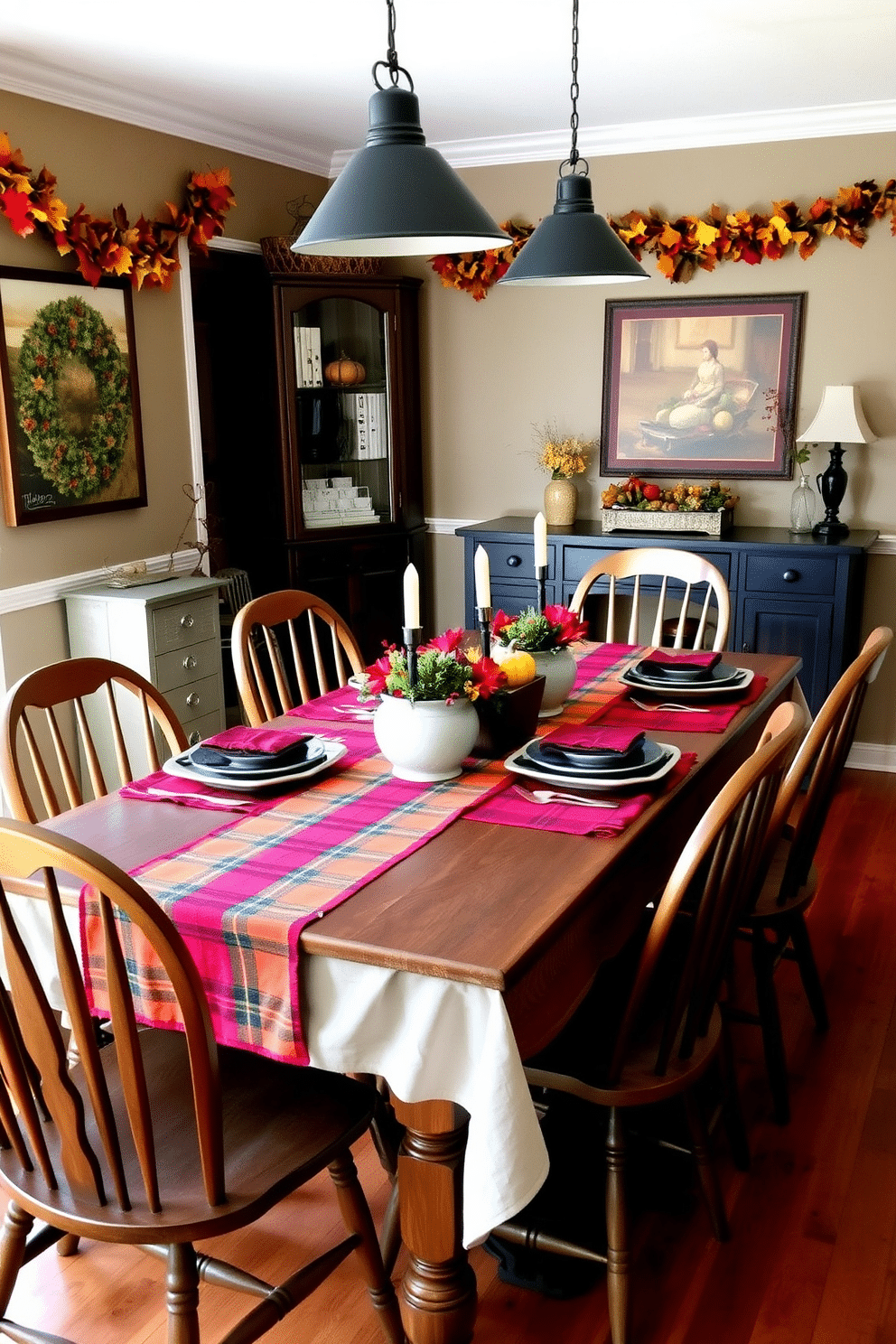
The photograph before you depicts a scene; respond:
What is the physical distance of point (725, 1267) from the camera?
2.04 m

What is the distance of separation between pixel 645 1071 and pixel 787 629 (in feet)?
9.18

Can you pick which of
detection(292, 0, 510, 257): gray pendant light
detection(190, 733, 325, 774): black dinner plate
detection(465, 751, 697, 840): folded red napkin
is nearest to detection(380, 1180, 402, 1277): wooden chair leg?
detection(465, 751, 697, 840): folded red napkin

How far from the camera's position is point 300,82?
Result: 3.89 metres

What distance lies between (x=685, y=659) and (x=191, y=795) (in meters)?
1.40

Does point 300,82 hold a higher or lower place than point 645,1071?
higher

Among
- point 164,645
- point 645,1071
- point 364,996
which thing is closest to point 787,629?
point 164,645

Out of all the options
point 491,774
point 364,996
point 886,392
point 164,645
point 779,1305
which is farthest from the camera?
point 886,392

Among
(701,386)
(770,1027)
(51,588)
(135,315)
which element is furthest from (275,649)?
(701,386)

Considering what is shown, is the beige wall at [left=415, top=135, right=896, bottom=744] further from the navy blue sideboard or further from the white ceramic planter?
the white ceramic planter

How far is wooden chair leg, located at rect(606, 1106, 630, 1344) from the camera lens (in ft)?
6.00

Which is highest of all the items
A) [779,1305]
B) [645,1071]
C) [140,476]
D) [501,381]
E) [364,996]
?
[501,381]

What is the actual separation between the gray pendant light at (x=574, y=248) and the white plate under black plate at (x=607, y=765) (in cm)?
106

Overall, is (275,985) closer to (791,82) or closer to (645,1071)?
(645,1071)

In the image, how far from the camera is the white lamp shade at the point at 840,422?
4.32m
